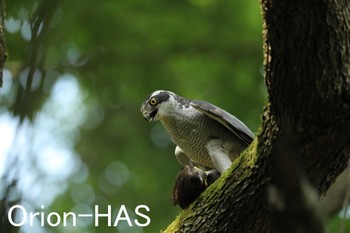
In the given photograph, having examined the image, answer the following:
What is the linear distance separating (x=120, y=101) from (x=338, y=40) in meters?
8.83

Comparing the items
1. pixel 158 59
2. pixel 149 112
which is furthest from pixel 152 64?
pixel 149 112

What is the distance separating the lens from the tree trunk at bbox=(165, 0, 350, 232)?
377cm

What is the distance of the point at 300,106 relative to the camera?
3990 millimetres

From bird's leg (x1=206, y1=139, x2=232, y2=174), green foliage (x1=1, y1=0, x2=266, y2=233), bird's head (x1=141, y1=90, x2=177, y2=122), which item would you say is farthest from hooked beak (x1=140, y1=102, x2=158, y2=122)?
green foliage (x1=1, y1=0, x2=266, y2=233)

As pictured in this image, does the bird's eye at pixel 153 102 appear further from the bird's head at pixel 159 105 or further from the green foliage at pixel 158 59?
the green foliage at pixel 158 59

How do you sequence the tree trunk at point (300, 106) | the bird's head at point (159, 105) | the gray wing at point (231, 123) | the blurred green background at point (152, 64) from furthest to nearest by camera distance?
the blurred green background at point (152, 64), the bird's head at point (159, 105), the gray wing at point (231, 123), the tree trunk at point (300, 106)

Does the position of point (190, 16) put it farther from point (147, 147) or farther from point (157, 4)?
point (147, 147)

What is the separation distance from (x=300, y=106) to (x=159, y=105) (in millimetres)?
2321

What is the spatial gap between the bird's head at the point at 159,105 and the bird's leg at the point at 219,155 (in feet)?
1.74

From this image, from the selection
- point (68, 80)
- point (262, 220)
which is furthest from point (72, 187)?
point (262, 220)

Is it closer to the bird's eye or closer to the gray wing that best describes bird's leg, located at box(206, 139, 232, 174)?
the gray wing

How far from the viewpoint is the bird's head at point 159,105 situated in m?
6.15

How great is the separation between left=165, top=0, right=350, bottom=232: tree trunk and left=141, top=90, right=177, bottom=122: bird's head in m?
1.70

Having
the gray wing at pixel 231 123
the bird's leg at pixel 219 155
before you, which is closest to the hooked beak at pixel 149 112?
the gray wing at pixel 231 123
